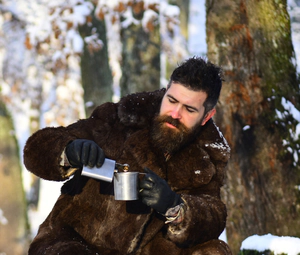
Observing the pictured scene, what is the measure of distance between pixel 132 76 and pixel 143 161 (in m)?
5.00

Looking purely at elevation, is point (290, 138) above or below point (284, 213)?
above

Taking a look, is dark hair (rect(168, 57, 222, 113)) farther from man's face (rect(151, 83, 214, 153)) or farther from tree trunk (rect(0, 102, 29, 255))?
tree trunk (rect(0, 102, 29, 255))

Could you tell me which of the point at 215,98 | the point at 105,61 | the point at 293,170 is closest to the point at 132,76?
the point at 105,61

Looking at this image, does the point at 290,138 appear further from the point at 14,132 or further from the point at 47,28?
the point at 14,132

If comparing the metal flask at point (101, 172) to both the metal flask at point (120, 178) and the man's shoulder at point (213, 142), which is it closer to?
the metal flask at point (120, 178)

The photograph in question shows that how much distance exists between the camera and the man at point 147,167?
3.87m

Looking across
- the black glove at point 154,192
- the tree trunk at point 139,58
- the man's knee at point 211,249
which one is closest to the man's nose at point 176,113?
the black glove at point 154,192

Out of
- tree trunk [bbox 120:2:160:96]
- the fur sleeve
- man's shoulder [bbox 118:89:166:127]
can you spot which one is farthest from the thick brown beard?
tree trunk [bbox 120:2:160:96]

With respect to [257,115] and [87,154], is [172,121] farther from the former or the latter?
[257,115]

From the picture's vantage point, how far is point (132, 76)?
29.3 ft

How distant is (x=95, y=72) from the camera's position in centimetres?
1019

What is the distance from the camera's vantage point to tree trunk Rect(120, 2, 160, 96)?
895 centimetres

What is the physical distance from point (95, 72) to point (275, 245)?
5.97 m

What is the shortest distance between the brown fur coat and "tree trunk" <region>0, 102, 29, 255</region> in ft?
32.2
